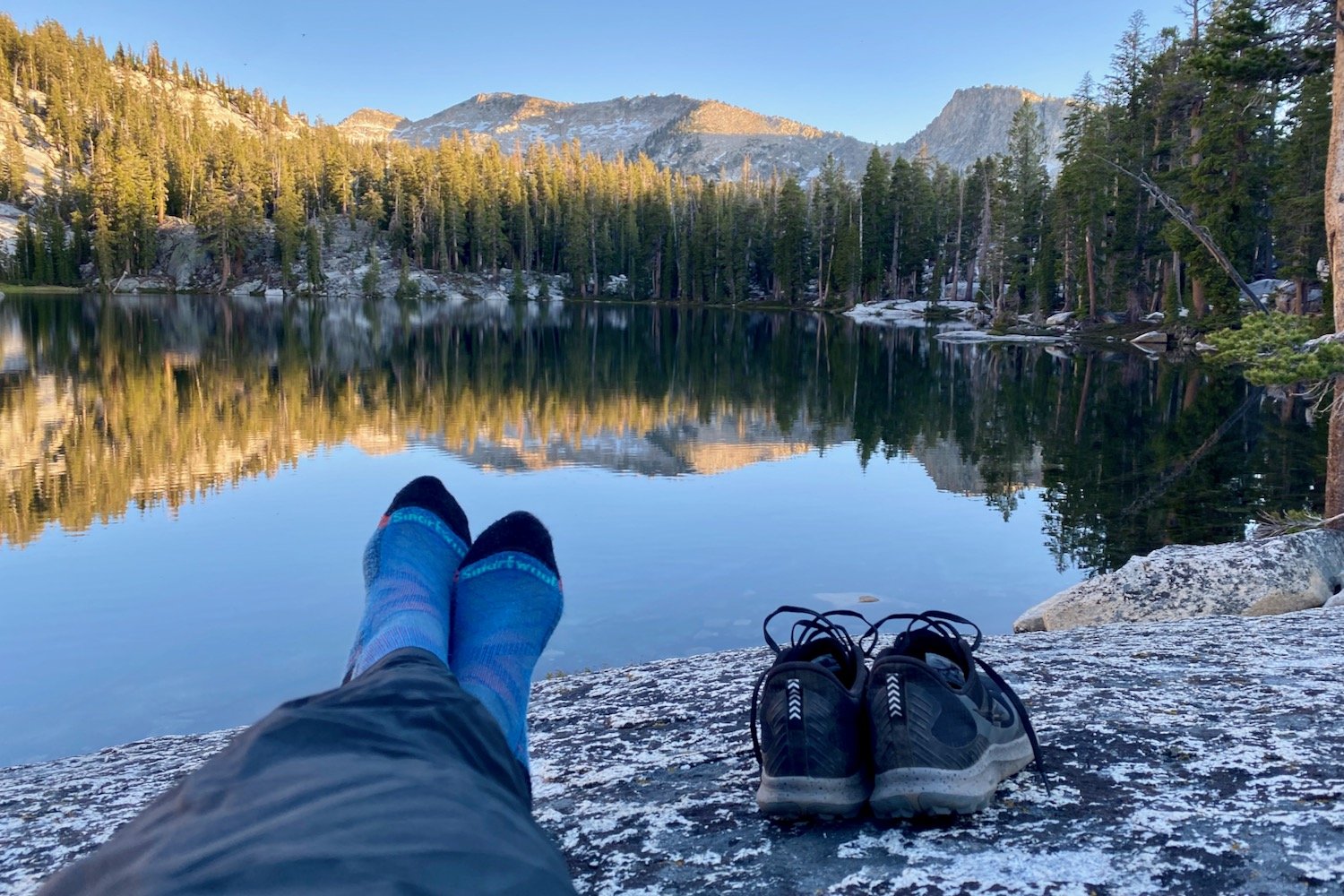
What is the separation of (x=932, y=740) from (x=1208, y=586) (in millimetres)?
4848

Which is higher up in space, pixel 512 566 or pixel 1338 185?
pixel 1338 185

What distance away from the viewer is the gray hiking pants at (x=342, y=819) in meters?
0.88

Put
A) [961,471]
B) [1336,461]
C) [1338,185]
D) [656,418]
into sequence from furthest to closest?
[656,418] → [961,471] → [1336,461] → [1338,185]

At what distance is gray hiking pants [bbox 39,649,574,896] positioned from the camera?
877 millimetres

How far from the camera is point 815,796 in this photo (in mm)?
1812

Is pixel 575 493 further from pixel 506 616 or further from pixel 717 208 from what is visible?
pixel 717 208

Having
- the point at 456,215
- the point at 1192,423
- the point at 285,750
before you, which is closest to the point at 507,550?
the point at 285,750

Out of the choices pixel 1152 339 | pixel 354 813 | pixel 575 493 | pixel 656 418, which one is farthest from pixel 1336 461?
pixel 1152 339

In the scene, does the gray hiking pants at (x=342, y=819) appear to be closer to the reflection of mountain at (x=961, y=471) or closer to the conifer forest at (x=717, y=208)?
the reflection of mountain at (x=961, y=471)

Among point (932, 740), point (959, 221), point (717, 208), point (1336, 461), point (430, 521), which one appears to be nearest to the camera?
point (932, 740)

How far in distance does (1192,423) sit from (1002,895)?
17.0 meters

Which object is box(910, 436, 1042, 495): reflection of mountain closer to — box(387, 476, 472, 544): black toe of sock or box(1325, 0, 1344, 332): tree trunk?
box(1325, 0, 1344, 332): tree trunk

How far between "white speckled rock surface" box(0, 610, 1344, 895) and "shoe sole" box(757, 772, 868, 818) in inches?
2.2

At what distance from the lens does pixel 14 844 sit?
7.68ft
